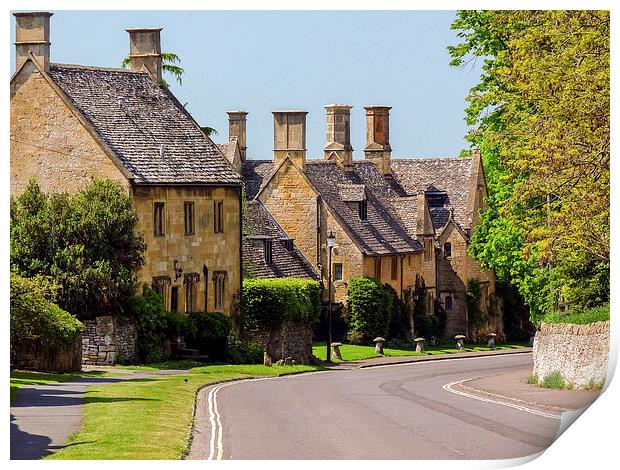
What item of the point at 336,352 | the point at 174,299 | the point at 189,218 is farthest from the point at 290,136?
the point at 174,299

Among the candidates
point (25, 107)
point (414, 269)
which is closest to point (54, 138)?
point (25, 107)

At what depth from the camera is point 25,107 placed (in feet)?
182

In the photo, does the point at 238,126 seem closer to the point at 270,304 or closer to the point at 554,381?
the point at 270,304

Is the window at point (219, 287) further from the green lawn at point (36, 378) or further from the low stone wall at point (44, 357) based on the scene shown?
the green lawn at point (36, 378)

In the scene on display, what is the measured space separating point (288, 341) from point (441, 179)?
30284mm

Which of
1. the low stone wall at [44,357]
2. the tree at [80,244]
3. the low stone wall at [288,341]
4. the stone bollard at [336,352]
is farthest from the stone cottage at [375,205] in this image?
the low stone wall at [44,357]

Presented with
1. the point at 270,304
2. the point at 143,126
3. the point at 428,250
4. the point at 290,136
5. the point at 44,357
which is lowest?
the point at 44,357

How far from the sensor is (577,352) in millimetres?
40969

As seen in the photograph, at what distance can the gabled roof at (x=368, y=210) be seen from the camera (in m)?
82.3

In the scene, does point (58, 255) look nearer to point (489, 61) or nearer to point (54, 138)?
point (54, 138)

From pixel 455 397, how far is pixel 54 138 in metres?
20.3

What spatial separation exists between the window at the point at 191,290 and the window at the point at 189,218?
1.65m

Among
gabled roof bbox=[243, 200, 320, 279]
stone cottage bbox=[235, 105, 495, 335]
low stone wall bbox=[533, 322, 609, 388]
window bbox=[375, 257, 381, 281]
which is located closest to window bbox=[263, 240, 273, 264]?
gabled roof bbox=[243, 200, 320, 279]

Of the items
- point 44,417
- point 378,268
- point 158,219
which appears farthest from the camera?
point 378,268
